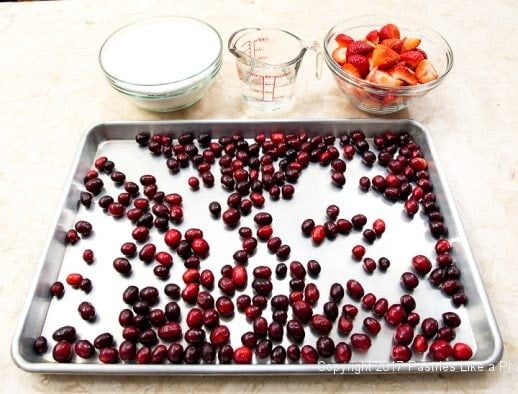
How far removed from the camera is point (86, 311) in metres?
0.84

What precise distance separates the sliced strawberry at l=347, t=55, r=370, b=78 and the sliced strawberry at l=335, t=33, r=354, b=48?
0.11m

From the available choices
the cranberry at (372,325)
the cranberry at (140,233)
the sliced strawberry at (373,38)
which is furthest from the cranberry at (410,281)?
the sliced strawberry at (373,38)

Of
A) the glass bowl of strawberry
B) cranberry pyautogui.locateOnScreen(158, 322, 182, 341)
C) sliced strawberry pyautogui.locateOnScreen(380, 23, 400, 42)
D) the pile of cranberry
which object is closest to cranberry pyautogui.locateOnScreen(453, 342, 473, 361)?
the pile of cranberry

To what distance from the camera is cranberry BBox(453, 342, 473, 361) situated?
2.59 feet

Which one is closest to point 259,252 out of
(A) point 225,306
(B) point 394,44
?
(A) point 225,306

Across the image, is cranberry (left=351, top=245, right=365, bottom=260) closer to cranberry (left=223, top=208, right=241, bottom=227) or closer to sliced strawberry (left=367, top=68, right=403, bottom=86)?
cranberry (left=223, top=208, right=241, bottom=227)

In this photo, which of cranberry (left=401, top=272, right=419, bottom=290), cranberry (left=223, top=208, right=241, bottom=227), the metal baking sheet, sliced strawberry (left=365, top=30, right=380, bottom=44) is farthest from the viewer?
sliced strawberry (left=365, top=30, right=380, bottom=44)

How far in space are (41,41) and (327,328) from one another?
1436 millimetres

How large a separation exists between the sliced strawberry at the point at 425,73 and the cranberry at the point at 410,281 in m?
0.54

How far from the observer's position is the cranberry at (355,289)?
2.86ft

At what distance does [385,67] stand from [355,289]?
2.01 feet

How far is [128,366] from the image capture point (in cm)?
76

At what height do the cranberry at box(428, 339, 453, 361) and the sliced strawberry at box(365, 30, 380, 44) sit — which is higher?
the sliced strawberry at box(365, 30, 380, 44)

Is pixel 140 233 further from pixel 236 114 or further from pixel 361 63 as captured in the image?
pixel 361 63
